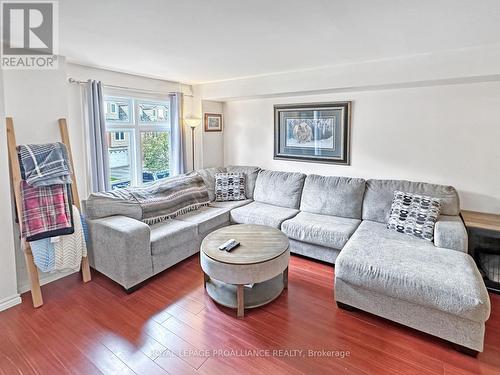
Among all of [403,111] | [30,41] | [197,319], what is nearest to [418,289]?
[197,319]

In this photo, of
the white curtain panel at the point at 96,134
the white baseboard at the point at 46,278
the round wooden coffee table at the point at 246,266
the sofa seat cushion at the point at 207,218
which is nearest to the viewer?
the round wooden coffee table at the point at 246,266

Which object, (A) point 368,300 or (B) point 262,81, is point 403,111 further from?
(A) point 368,300

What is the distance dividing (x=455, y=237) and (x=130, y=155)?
3919 millimetres

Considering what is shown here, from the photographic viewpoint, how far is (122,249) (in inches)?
105

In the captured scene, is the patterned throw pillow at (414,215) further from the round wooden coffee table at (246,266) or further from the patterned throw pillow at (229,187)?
the patterned throw pillow at (229,187)

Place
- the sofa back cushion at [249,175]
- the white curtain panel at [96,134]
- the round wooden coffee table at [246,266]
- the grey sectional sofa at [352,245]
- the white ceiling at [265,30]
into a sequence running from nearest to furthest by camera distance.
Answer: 1. the white ceiling at [265,30]
2. the grey sectional sofa at [352,245]
3. the round wooden coffee table at [246,266]
4. the white curtain panel at [96,134]
5. the sofa back cushion at [249,175]

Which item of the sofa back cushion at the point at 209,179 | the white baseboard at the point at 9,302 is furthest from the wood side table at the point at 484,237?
the white baseboard at the point at 9,302

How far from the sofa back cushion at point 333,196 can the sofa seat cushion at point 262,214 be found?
0.85 feet

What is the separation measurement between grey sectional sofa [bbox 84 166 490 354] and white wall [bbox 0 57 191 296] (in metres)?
0.73

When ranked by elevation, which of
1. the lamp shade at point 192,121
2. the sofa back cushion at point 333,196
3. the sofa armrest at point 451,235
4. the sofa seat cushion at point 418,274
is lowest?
the sofa seat cushion at point 418,274

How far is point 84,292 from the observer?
2773mm

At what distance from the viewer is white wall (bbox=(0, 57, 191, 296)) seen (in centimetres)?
260

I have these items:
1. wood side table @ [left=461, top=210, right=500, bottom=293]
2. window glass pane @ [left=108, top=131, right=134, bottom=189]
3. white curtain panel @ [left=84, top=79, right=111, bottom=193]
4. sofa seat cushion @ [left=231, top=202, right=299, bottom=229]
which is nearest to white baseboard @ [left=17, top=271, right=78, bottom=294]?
white curtain panel @ [left=84, top=79, right=111, bottom=193]

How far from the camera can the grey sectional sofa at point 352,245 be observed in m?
2.05
